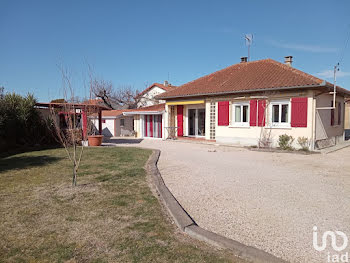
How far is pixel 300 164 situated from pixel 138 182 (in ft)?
20.7

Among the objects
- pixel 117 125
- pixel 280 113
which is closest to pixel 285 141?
pixel 280 113

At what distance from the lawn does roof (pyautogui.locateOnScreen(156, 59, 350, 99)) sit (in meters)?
10.1

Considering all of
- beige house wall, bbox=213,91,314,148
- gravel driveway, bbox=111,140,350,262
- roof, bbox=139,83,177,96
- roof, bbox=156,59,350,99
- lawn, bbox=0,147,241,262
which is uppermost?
roof, bbox=139,83,177,96

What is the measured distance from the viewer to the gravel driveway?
3.61m

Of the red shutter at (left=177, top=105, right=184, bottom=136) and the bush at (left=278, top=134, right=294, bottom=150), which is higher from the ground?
the red shutter at (left=177, top=105, right=184, bottom=136)

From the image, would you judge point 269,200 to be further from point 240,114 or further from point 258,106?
point 240,114

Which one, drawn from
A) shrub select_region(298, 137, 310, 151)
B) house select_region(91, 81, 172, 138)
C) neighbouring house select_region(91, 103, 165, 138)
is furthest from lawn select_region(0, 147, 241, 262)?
house select_region(91, 81, 172, 138)

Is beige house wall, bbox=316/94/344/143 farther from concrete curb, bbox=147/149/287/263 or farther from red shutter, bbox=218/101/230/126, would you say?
concrete curb, bbox=147/149/287/263

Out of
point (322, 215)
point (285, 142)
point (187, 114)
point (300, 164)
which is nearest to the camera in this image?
point (322, 215)

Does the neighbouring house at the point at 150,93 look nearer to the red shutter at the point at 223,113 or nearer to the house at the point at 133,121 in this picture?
the house at the point at 133,121

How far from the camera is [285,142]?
13312 millimetres

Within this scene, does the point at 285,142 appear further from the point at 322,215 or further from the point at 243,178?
the point at 322,215

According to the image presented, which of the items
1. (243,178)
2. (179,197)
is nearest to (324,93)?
(243,178)

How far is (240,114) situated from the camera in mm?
15680
